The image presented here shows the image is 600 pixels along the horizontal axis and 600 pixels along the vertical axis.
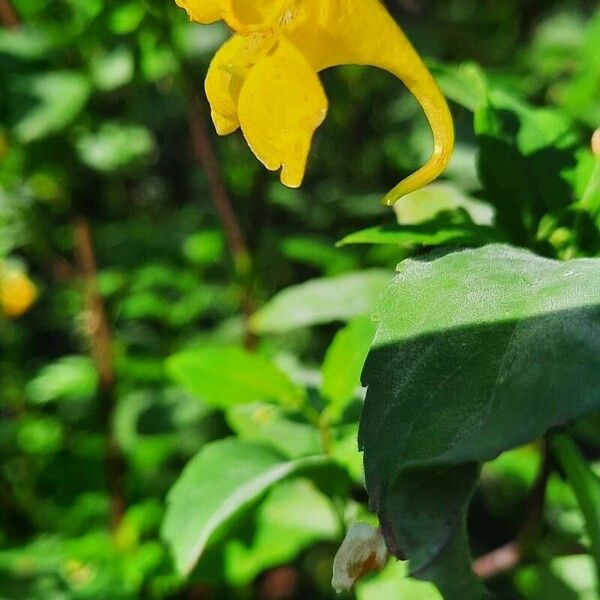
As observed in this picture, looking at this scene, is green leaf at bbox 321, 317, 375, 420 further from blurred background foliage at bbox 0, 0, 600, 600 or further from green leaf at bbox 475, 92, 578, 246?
green leaf at bbox 475, 92, 578, 246

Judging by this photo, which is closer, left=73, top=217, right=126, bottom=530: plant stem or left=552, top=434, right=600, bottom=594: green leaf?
left=552, top=434, right=600, bottom=594: green leaf

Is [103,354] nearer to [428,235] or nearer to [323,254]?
[323,254]

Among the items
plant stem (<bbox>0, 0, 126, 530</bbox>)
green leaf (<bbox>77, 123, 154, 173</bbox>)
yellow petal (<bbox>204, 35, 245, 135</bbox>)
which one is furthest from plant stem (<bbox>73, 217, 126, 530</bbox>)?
yellow petal (<bbox>204, 35, 245, 135</bbox>)

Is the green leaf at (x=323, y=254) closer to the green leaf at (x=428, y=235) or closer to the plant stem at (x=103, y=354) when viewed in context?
the plant stem at (x=103, y=354)

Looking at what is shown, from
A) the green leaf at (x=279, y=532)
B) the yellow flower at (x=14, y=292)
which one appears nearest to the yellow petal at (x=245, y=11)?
the green leaf at (x=279, y=532)

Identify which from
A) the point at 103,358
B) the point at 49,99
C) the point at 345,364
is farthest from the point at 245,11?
the point at 103,358

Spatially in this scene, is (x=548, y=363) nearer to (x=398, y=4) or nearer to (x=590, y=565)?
(x=590, y=565)

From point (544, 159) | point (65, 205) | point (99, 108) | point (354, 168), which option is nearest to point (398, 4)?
point (354, 168)
